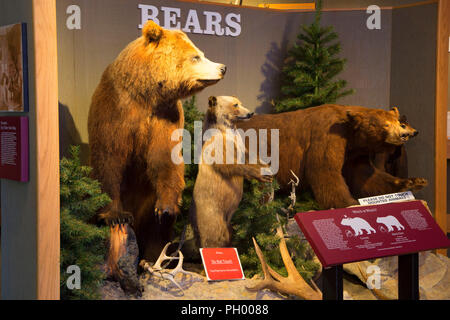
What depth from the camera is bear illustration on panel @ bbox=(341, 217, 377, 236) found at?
10.1 feet

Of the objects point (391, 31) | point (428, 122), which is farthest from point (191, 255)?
point (391, 31)

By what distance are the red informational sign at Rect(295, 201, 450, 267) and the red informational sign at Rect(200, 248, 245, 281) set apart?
990 mm

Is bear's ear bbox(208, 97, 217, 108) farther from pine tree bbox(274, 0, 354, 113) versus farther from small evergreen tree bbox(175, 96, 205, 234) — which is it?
pine tree bbox(274, 0, 354, 113)

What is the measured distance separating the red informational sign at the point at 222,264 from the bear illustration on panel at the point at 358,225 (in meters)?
1.03

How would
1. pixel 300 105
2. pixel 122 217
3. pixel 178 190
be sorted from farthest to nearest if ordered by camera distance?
pixel 300 105 → pixel 178 190 → pixel 122 217

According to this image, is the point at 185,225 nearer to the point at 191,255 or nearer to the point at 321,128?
the point at 191,255

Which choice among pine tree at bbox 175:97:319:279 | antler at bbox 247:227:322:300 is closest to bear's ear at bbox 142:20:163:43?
pine tree at bbox 175:97:319:279

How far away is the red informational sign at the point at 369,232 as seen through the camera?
2920 millimetres

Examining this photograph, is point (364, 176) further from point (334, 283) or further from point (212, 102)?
point (334, 283)

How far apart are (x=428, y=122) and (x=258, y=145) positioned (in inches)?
63.6

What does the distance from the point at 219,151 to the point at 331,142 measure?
1.05 m

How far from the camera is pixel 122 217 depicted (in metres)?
3.66

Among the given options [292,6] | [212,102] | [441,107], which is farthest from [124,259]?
[292,6]

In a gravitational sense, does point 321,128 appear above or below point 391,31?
below
